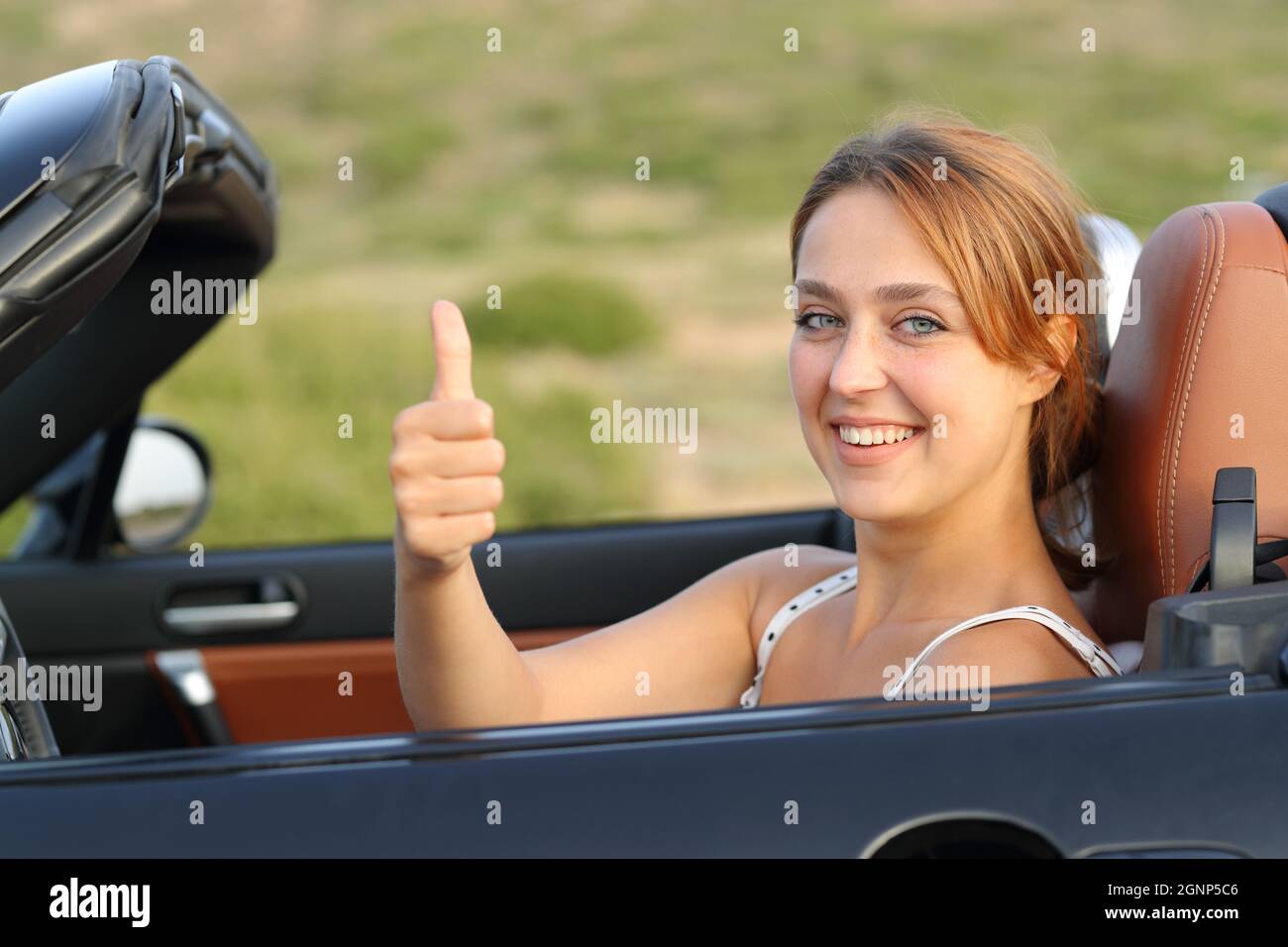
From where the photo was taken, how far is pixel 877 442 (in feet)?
6.39

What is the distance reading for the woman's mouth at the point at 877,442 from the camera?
195 cm

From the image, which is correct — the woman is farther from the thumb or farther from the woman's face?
the thumb

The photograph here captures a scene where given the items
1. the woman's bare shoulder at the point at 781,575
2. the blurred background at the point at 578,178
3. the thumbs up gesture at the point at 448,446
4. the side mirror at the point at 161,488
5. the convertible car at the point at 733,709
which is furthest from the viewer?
the blurred background at the point at 578,178

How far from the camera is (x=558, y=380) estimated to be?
10547mm

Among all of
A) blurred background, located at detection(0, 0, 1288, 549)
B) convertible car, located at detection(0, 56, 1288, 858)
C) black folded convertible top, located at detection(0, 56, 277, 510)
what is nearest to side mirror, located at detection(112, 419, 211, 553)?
convertible car, located at detection(0, 56, 1288, 858)

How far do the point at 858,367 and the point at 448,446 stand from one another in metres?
0.60

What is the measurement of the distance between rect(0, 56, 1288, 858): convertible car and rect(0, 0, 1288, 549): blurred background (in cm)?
517

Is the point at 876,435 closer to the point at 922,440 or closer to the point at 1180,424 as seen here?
the point at 922,440

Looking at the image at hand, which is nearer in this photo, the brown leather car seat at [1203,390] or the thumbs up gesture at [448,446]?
the thumbs up gesture at [448,446]

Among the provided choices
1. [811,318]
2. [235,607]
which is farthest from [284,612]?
[811,318]

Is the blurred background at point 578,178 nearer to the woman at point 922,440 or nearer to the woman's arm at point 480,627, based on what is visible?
the woman's arm at point 480,627

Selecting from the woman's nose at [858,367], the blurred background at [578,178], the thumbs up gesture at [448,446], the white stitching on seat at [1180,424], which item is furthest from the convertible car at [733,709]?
the blurred background at [578,178]

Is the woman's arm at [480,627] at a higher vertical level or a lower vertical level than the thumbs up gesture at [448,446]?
lower
